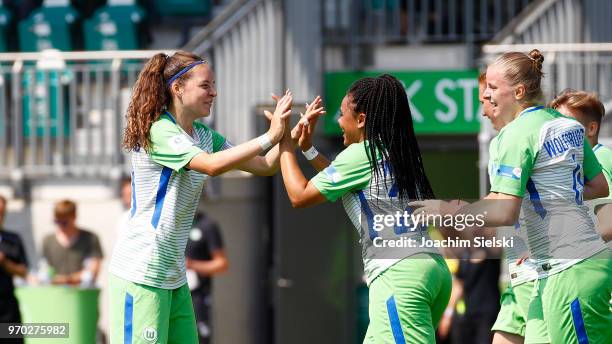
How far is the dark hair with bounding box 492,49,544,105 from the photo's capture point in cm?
554

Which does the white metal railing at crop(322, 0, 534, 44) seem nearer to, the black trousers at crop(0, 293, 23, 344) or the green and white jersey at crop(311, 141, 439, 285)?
the black trousers at crop(0, 293, 23, 344)

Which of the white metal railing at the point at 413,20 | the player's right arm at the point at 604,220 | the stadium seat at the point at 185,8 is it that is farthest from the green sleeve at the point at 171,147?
the stadium seat at the point at 185,8

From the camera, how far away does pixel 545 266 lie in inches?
217

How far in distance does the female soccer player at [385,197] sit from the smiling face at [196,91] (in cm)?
54

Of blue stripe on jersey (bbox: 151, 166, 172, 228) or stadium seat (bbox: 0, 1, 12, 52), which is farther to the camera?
stadium seat (bbox: 0, 1, 12, 52)

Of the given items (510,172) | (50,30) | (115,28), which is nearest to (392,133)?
(510,172)

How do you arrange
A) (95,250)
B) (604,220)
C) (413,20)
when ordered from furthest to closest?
(413,20)
(95,250)
(604,220)

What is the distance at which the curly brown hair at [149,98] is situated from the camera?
583 cm

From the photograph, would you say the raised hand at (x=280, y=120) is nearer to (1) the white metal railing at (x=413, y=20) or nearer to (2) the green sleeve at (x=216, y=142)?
(2) the green sleeve at (x=216, y=142)

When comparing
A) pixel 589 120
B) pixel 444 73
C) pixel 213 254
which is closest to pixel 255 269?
pixel 213 254

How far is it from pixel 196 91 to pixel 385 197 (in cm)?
103

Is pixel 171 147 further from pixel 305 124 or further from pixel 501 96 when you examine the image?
pixel 501 96

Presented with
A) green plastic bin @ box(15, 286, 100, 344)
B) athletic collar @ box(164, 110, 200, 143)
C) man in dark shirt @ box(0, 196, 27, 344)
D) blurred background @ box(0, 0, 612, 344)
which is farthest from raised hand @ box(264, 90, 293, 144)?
blurred background @ box(0, 0, 612, 344)

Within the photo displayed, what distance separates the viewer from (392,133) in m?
5.61
